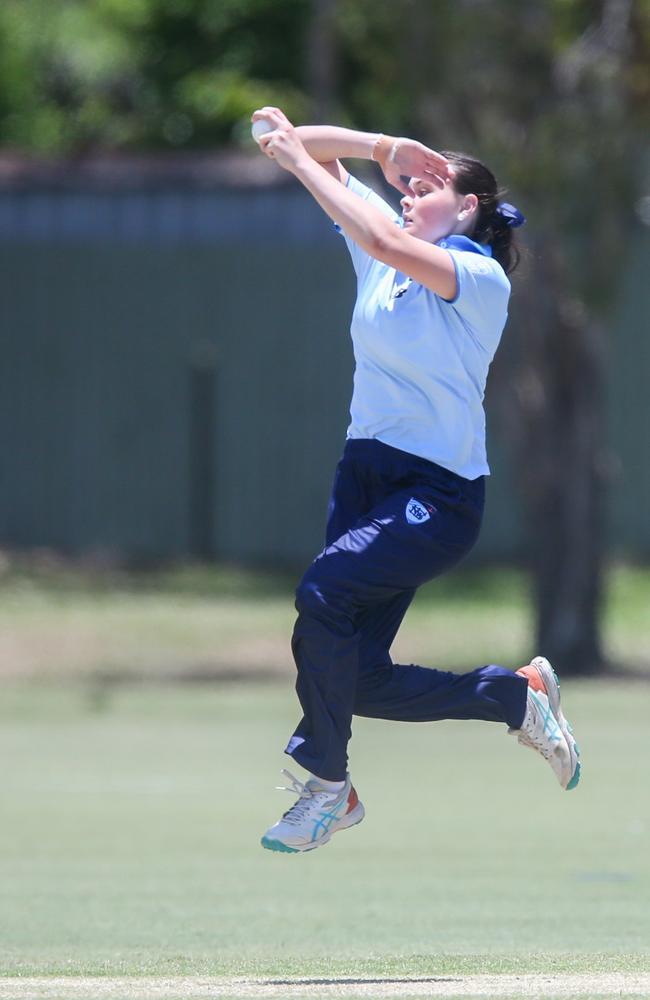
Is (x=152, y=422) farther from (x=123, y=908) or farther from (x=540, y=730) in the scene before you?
(x=540, y=730)

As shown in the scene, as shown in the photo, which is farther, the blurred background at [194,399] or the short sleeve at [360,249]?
the blurred background at [194,399]

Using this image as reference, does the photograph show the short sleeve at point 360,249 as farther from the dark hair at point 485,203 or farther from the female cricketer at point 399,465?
the dark hair at point 485,203

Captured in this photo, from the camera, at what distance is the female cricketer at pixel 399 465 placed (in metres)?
6.27

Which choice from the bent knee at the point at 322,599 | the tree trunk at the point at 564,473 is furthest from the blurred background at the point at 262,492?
the bent knee at the point at 322,599

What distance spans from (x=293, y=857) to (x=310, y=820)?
4.14 meters

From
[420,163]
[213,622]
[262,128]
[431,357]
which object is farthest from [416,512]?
[213,622]

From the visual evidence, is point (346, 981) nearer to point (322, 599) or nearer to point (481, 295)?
point (322, 599)

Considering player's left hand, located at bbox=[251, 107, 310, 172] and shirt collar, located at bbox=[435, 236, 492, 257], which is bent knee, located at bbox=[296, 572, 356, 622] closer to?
shirt collar, located at bbox=[435, 236, 492, 257]

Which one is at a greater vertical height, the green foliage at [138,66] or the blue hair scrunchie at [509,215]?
the blue hair scrunchie at [509,215]

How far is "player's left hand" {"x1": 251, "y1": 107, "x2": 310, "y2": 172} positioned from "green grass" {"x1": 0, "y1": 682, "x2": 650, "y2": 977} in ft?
8.20

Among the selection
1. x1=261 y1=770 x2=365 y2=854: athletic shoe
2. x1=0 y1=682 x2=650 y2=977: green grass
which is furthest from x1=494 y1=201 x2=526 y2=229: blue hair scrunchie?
x1=0 y1=682 x2=650 y2=977: green grass

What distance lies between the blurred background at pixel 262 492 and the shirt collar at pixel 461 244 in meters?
0.71

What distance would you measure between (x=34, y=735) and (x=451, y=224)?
29.4 ft

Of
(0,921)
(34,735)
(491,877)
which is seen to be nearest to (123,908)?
(0,921)
